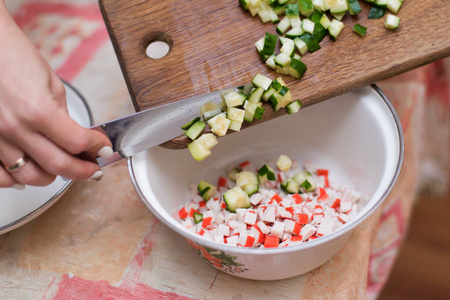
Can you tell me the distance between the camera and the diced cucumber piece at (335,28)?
39.1 inches

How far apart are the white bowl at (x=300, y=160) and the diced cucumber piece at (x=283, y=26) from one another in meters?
0.19

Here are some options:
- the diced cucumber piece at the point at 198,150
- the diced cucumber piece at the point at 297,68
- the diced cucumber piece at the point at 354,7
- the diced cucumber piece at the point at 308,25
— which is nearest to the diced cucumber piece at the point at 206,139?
the diced cucumber piece at the point at 198,150

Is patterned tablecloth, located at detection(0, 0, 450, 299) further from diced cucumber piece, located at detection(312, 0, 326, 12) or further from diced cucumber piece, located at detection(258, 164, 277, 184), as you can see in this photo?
diced cucumber piece, located at detection(312, 0, 326, 12)

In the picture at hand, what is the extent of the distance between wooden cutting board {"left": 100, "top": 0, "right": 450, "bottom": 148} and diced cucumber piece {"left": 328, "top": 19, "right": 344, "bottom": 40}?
0.05ft

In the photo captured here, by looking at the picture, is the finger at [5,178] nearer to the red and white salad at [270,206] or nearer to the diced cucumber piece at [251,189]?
the red and white salad at [270,206]

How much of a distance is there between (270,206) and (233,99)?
24 centimetres

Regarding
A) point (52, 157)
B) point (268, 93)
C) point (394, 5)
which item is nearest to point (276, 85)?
Result: point (268, 93)

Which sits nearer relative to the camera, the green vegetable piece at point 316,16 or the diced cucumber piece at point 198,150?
the diced cucumber piece at point 198,150

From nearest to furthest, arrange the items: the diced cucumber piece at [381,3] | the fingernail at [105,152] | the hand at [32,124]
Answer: the hand at [32,124] < the fingernail at [105,152] < the diced cucumber piece at [381,3]

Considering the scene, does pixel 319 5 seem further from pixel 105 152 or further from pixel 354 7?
pixel 105 152

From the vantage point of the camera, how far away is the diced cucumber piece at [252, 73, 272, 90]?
93 centimetres

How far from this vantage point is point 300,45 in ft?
3.22

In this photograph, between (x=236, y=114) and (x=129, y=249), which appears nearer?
(x=236, y=114)

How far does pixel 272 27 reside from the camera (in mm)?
1037
